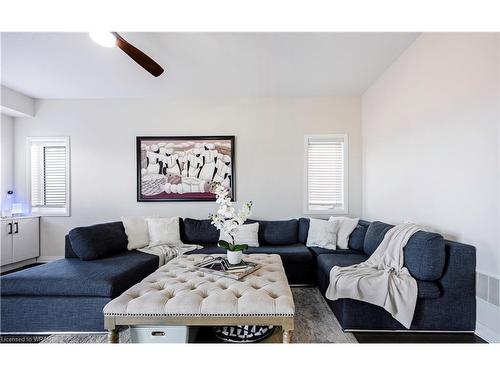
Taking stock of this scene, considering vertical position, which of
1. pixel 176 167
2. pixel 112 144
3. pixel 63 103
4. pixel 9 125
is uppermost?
pixel 63 103

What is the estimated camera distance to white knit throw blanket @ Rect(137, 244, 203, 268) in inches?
124

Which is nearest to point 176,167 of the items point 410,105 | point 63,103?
point 63,103

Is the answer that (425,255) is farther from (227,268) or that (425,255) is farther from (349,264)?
(227,268)

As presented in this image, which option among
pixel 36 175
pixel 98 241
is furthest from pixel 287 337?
pixel 36 175

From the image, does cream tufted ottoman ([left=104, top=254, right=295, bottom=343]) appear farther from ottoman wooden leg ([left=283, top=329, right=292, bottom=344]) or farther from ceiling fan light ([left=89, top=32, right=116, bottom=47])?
ceiling fan light ([left=89, top=32, right=116, bottom=47])

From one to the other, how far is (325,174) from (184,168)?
7.67ft

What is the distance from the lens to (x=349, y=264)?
2.55 meters

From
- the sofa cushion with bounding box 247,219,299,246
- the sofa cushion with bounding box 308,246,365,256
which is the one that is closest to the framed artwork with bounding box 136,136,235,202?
the sofa cushion with bounding box 247,219,299,246

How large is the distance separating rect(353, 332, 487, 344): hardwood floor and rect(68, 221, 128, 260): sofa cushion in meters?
2.73

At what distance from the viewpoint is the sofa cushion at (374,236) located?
2726 millimetres

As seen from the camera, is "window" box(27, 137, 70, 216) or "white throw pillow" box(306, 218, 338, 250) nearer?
"white throw pillow" box(306, 218, 338, 250)
